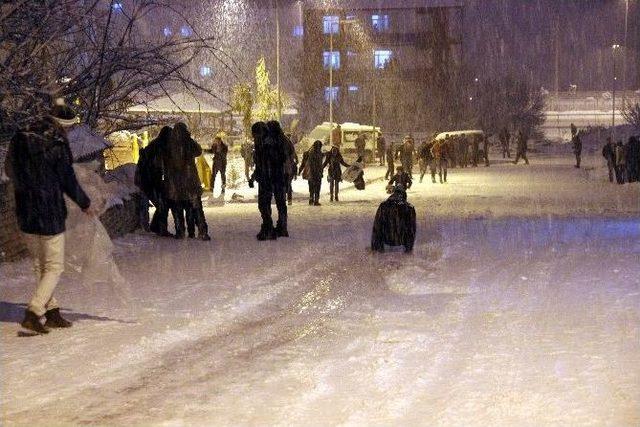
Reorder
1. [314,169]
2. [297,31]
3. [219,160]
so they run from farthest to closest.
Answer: [297,31] < [219,160] < [314,169]

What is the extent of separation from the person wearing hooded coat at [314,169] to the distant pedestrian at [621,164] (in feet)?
38.0

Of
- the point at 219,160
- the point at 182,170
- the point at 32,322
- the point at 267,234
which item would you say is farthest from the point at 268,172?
the point at 219,160

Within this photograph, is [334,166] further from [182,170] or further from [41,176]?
[41,176]

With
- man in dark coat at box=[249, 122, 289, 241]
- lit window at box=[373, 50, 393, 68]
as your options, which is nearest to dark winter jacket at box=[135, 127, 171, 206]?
man in dark coat at box=[249, 122, 289, 241]

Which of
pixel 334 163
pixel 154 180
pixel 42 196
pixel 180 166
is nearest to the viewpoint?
pixel 42 196

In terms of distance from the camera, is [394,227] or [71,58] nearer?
[71,58]

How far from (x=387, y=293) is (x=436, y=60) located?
240 ft

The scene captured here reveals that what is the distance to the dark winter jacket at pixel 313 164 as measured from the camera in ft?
75.7

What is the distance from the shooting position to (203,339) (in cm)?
819

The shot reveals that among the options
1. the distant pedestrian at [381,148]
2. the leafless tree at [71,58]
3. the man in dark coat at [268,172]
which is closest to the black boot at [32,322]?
the leafless tree at [71,58]

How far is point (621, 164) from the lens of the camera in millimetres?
31109

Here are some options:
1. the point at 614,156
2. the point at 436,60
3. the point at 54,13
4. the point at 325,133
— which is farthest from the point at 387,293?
the point at 436,60

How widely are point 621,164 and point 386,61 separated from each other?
50709 millimetres

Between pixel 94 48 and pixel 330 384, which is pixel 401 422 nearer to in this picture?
pixel 330 384
